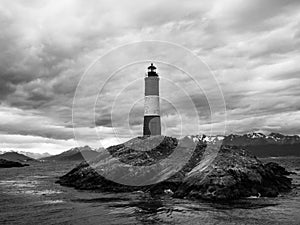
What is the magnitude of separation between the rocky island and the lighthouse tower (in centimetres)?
215

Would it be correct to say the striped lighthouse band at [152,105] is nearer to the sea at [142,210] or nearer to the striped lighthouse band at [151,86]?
the striped lighthouse band at [151,86]

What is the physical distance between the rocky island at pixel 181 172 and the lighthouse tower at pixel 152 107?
2.15 m

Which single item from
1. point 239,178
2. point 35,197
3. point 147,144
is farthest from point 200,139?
point 35,197

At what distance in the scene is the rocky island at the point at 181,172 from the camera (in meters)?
27.4

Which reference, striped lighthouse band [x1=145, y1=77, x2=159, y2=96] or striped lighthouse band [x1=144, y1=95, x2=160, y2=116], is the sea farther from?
striped lighthouse band [x1=145, y1=77, x2=159, y2=96]

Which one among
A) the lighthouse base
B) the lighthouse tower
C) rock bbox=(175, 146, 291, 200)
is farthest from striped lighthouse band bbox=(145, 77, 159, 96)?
rock bbox=(175, 146, 291, 200)

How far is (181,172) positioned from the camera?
3241cm

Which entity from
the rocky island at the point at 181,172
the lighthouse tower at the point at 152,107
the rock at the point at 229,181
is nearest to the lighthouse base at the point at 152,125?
the lighthouse tower at the point at 152,107

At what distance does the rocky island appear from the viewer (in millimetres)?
27438

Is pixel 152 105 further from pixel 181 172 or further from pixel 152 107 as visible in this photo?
pixel 181 172

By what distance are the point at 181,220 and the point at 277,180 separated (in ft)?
57.9

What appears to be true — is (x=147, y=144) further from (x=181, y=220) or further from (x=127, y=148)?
(x=181, y=220)

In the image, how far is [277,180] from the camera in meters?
33.4

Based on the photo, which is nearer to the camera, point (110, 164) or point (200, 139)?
point (110, 164)
